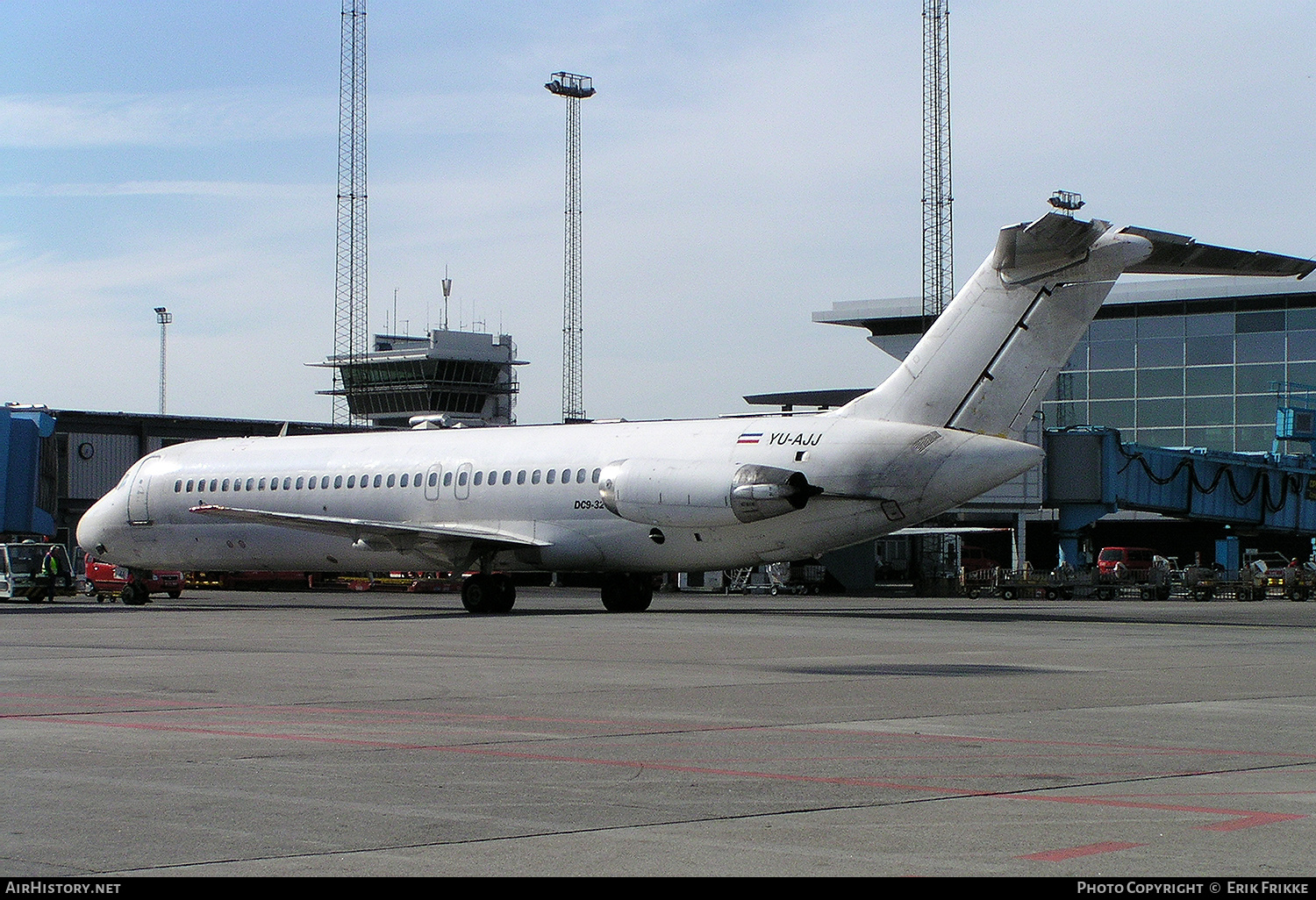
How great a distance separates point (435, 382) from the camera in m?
108

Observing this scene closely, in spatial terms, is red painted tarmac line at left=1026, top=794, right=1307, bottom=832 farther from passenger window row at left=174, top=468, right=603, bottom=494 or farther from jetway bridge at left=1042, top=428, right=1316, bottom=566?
jetway bridge at left=1042, top=428, right=1316, bottom=566

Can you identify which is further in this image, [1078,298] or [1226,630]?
[1078,298]

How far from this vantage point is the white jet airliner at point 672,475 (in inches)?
1106

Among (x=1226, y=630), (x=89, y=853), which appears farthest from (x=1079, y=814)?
(x=1226, y=630)

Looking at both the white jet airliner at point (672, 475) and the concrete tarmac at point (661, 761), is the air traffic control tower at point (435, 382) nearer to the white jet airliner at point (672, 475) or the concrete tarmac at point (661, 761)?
the white jet airliner at point (672, 475)

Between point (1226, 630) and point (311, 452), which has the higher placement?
point (311, 452)

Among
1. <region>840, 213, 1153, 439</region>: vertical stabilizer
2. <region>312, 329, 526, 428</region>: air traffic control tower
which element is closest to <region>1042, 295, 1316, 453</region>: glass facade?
<region>312, 329, 526, 428</region>: air traffic control tower

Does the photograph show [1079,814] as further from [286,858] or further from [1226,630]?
[1226,630]

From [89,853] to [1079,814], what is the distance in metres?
4.77

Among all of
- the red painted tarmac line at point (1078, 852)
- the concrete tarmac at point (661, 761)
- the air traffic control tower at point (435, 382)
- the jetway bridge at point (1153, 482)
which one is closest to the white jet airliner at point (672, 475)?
the concrete tarmac at point (661, 761)

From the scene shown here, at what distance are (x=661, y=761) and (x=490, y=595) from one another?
2511 centimetres

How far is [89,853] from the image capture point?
6.77m

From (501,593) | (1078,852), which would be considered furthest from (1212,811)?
(501,593)

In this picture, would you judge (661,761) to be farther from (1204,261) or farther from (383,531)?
(383,531)
